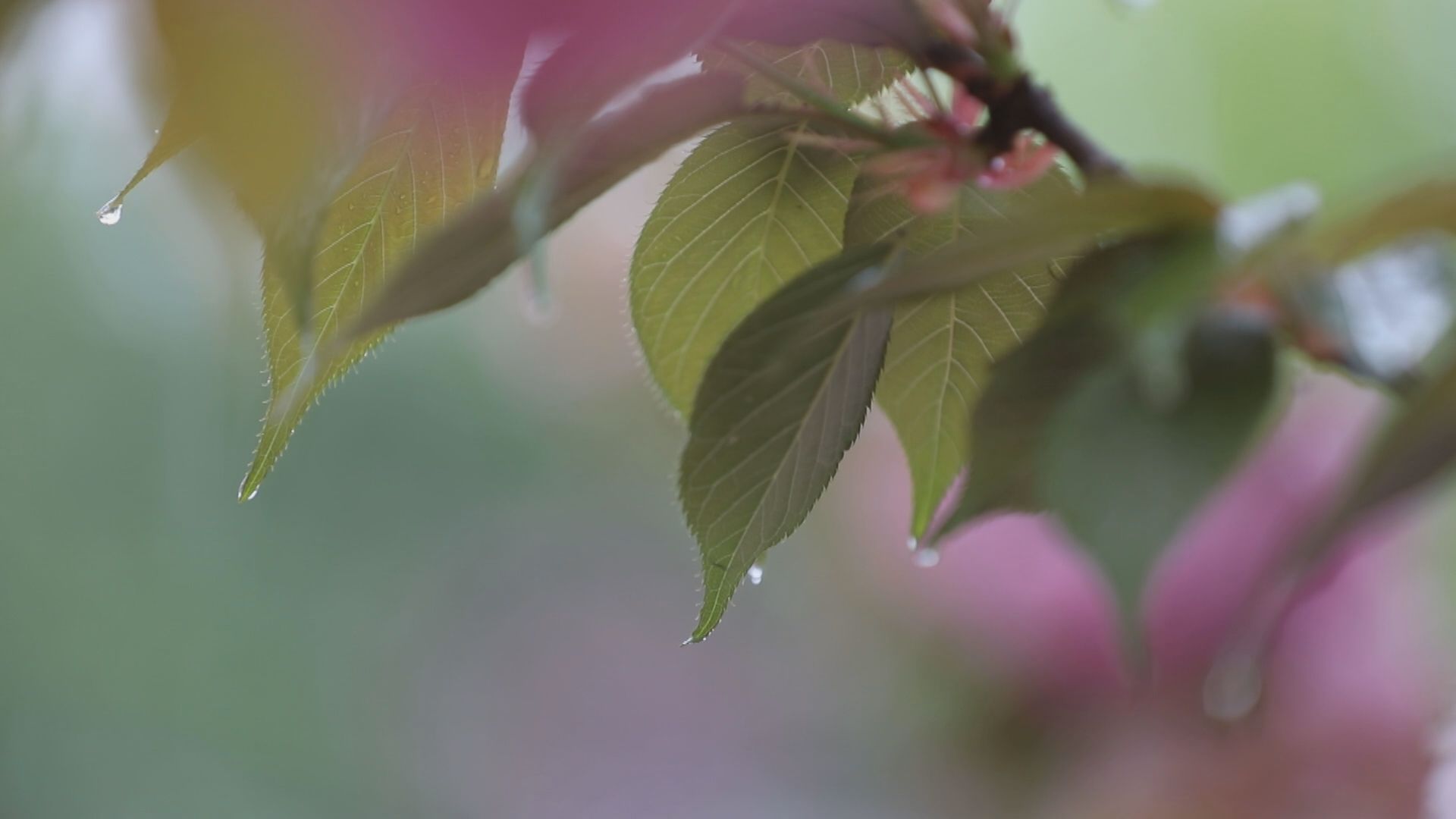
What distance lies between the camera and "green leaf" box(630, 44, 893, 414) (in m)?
0.24

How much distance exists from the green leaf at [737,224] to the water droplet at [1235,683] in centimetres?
12

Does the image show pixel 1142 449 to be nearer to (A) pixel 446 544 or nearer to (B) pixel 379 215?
(B) pixel 379 215

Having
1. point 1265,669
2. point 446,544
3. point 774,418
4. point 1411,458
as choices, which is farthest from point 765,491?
point 446,544

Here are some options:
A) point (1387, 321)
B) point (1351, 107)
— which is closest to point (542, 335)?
point (1351, 107)

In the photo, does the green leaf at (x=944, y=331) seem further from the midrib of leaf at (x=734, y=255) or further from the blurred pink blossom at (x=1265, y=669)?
the blurred pink blossom at (x=1265, y=669)

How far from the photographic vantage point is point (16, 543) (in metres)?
1.77

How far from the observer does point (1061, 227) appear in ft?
0.48

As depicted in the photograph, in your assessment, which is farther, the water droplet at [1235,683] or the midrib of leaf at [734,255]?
the midrib of leaf at [734,255]

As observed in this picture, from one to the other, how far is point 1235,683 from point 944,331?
4.7 inches

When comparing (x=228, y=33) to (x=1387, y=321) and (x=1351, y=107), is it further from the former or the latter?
(x=1351, y=107)

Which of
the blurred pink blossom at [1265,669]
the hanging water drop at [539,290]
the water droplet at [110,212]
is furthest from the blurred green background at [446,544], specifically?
the hanging water drop at [539,290]

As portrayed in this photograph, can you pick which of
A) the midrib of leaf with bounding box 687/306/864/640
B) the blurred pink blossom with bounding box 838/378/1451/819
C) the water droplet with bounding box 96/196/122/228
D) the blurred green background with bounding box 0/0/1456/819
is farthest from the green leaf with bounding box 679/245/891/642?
the blurred green background with bounding box 0/0/1456/819

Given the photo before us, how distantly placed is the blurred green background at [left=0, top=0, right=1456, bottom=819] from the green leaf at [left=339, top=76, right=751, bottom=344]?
1384 mm

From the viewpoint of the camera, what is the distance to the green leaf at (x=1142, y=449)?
13 centimetres
